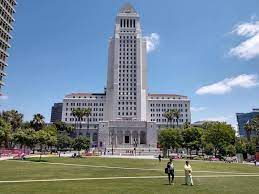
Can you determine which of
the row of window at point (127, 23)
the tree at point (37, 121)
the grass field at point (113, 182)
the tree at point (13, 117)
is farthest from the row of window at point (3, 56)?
the row of window at point (127, 23)

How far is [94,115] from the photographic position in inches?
7387

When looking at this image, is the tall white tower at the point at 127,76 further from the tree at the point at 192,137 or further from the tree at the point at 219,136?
the tree at the point at 219,136

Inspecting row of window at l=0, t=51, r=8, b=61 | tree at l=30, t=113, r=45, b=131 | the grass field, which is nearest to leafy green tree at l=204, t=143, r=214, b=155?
the grass field

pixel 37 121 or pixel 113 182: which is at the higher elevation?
pixel 37 121

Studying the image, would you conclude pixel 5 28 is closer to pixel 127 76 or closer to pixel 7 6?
pixel 7 6

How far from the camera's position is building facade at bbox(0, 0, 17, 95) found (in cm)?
8838

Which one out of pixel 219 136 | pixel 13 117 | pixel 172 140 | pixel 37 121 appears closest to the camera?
pixel 219 136

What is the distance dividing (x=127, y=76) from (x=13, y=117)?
8795 centimetres

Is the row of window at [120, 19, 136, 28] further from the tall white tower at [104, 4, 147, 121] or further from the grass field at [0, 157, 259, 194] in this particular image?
the grass field at [0, 157, 259, 194]

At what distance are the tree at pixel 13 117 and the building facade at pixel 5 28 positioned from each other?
1963cm

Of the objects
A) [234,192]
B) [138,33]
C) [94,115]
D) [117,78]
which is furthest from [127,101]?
[234,192]

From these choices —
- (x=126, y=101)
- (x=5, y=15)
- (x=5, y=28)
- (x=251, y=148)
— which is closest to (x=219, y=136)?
(x=251, y=148)

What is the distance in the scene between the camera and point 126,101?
175 meters

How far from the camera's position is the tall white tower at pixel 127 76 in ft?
570
